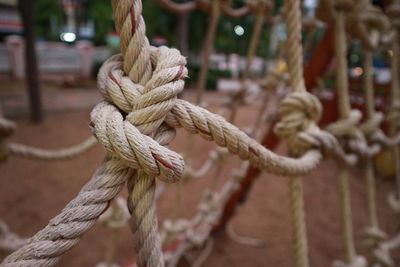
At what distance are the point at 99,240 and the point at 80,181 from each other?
0.52 meters

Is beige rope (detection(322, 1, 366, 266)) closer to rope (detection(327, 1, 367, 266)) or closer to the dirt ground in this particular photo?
rope (detection(327, 1, 367, 266))

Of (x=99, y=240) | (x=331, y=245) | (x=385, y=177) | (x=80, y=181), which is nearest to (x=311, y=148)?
(x=331, y=245)

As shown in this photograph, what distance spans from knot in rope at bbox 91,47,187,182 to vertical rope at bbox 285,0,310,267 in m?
0.22

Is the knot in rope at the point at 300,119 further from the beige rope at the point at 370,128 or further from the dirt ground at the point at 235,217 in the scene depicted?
the dirt ground at the point at 235,217

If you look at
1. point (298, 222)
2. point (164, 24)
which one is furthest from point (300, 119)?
point (164, 24)

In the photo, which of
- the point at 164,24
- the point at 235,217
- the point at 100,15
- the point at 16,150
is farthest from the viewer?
the point at 100,15

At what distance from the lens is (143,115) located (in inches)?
9.6

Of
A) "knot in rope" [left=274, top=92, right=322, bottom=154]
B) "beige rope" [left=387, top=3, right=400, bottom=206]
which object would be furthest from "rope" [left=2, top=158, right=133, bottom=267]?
"beige rope" [left=387, top=3, right=400, bottom=206]

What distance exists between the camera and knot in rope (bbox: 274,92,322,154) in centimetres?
42

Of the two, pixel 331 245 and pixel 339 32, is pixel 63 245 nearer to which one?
pixel 339 32

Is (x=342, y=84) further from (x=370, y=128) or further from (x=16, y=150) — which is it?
(x=16, y=150)

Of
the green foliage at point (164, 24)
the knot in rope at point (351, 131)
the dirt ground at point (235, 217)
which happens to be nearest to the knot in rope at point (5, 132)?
the dirt ground at point (235, 217)

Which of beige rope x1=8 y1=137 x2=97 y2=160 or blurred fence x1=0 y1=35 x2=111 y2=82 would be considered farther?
blurred fence x1=0 y1=35 x2=111 y2=82

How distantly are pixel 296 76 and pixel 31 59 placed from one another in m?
2.56
